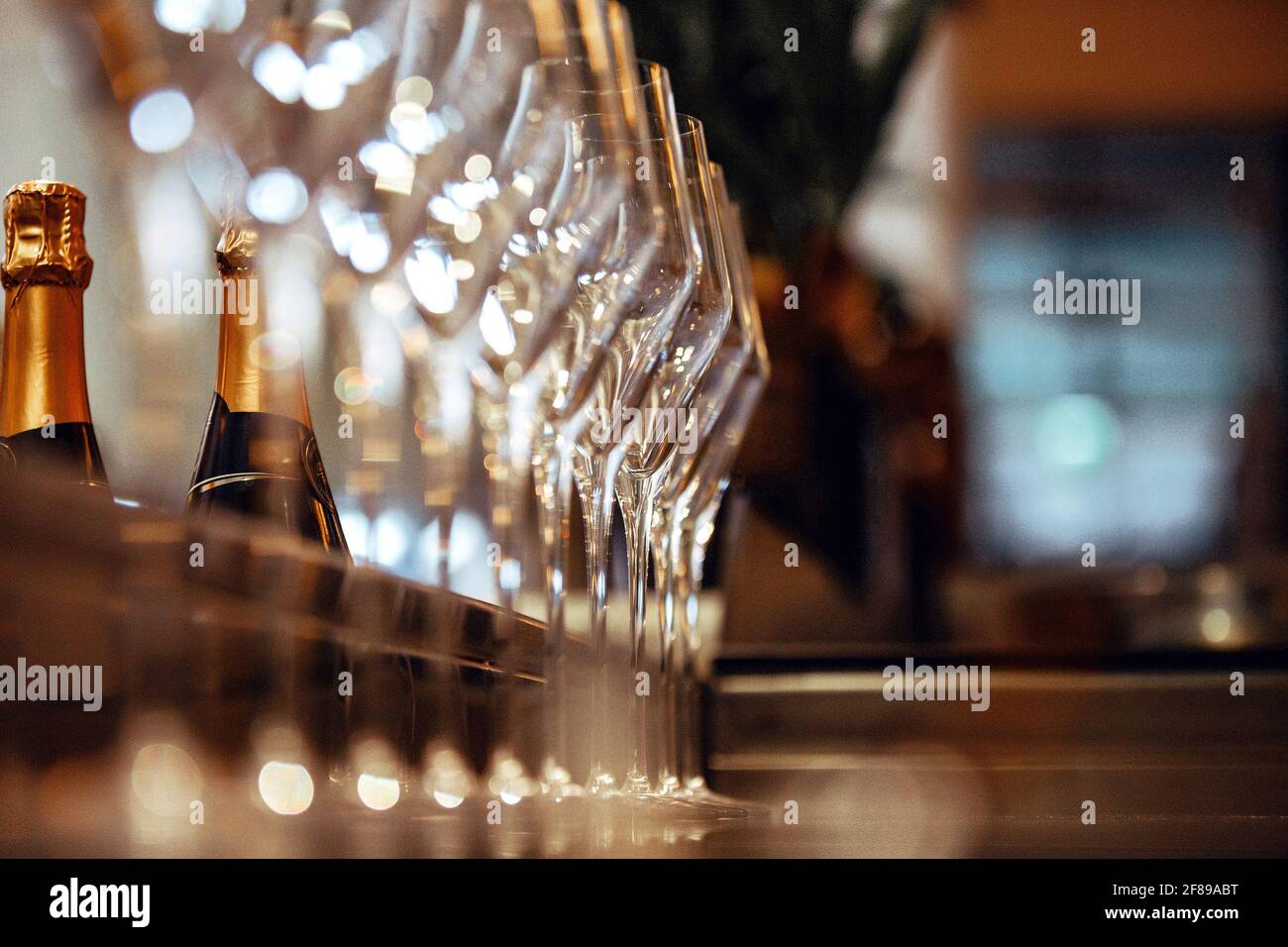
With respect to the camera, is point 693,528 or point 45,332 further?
point 693,528

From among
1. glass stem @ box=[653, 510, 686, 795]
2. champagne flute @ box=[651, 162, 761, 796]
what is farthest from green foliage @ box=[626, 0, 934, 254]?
glass stem @ box=[653, 510, 686, 795]

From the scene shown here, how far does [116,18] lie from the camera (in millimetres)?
307

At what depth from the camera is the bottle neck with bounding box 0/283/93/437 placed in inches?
16.4

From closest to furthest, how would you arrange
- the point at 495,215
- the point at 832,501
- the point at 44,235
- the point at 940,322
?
1. the point at 495,215
2. the point at 44,235
3. the point at 832,501
4. the point at 940,322

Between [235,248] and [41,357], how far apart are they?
75 mm

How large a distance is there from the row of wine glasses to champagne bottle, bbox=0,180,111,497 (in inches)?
2.1

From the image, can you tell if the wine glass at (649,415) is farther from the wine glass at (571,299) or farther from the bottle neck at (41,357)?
the bottle neck at (41,357)

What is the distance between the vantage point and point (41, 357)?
0.43 metres

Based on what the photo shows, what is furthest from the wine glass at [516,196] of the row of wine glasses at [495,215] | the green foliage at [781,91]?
the green foliage at [781,91]

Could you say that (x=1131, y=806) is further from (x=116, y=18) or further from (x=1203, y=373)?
(x=1203, y=373)

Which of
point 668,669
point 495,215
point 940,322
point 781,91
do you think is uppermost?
point 781,91

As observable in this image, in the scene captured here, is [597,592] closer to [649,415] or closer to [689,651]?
[649,415]

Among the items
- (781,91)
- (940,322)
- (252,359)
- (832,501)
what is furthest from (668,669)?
(940,322)

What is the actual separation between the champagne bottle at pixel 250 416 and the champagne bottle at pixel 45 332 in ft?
0.14
